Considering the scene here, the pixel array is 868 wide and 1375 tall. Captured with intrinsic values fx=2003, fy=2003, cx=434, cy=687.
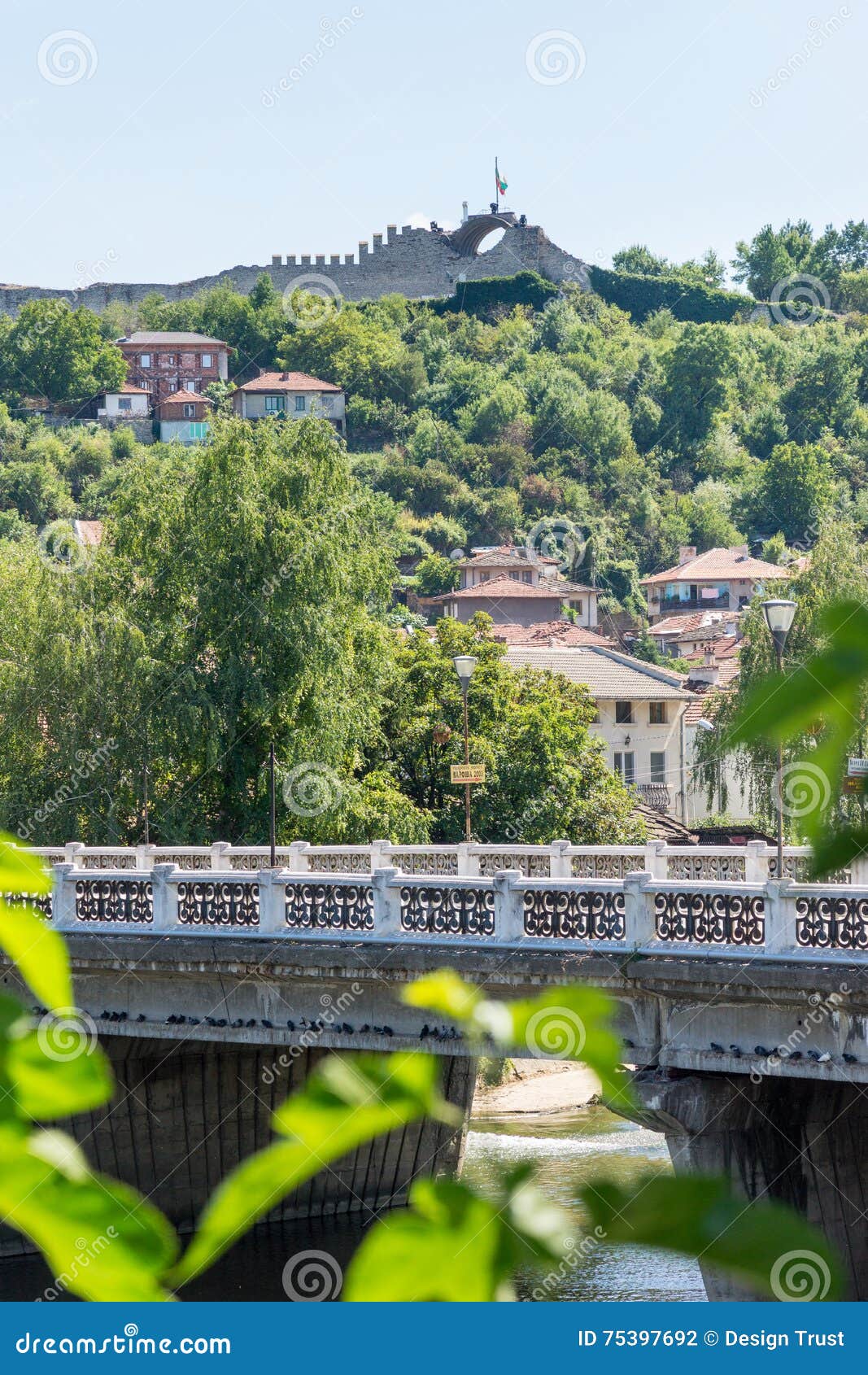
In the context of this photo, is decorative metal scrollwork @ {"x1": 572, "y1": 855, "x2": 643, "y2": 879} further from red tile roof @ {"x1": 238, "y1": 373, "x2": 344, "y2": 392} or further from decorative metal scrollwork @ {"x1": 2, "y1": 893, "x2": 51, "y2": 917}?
red tile roof @ {"x1": 238, "y1": 373, "x2": 344, "y2": 392}

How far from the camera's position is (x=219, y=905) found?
774 inches

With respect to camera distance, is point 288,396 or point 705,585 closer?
point 705,585

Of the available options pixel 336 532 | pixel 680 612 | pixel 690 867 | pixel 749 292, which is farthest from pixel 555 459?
pixel 690 867

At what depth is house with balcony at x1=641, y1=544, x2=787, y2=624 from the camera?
101438 millimetres

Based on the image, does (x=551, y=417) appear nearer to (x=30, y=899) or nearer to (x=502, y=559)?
(x=502, y=559)

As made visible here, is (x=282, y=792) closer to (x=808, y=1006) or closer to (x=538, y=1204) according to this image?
(x=808, y=1006)

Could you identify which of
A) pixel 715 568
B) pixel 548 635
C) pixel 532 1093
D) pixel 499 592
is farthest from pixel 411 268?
pixel 532 1093

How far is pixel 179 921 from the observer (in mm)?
19922

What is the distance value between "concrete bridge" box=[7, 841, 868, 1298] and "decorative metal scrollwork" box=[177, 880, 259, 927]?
0.08 ft

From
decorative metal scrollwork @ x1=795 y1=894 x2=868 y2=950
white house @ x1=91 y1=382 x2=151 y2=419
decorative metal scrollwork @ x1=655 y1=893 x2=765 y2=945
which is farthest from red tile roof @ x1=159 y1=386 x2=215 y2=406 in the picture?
decorative metal scrollwork @ x1=795 y1=894 x2=868 y2=950

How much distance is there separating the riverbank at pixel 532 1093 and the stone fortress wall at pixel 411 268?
122 m

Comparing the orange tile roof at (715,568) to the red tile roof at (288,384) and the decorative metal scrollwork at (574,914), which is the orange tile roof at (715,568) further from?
the decorative metal scrollwork at (574,914)

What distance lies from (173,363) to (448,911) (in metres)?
126

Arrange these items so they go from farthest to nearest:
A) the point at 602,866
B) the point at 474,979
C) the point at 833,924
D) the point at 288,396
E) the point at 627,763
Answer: the point at 288,396, the point at 627,763, the point at 602,866, the point at 474,979, the point at 833,924
